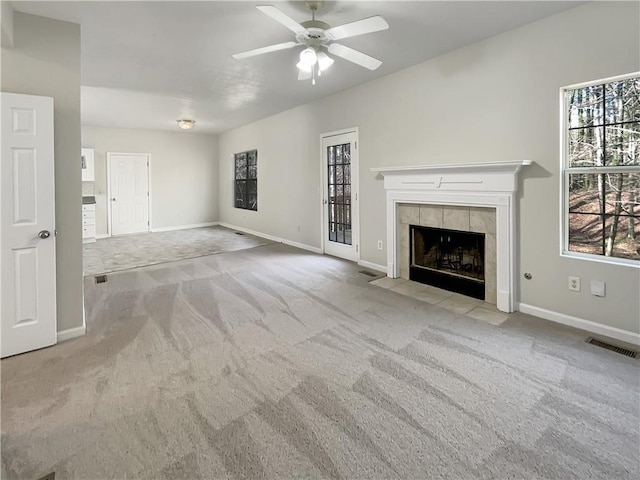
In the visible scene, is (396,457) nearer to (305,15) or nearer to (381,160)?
(305,15)

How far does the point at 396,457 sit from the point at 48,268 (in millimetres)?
2801

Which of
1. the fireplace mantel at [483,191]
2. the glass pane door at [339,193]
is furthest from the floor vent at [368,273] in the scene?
the fireplace mantel at [483,191]

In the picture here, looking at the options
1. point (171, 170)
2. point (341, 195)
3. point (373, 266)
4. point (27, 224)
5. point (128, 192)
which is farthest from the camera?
point (171, 170)

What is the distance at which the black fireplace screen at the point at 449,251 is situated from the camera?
3.89 m

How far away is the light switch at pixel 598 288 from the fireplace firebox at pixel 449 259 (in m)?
0.99

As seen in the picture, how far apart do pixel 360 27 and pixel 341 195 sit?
321 centimetres

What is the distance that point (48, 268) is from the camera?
2.67 metres

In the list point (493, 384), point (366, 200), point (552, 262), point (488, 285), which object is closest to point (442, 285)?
point (488, 285)

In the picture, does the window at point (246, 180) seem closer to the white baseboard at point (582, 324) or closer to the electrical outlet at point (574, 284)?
the white baseboard at point (582, 324)

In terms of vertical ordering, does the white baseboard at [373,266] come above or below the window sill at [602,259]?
below

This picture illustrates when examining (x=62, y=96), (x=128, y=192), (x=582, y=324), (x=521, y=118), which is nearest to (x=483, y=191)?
(x=521, y=118)

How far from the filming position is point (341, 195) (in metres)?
5.57

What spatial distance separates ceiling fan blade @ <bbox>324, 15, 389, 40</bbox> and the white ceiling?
327 millimetres

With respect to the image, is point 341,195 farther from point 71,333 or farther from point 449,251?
point 71,333
